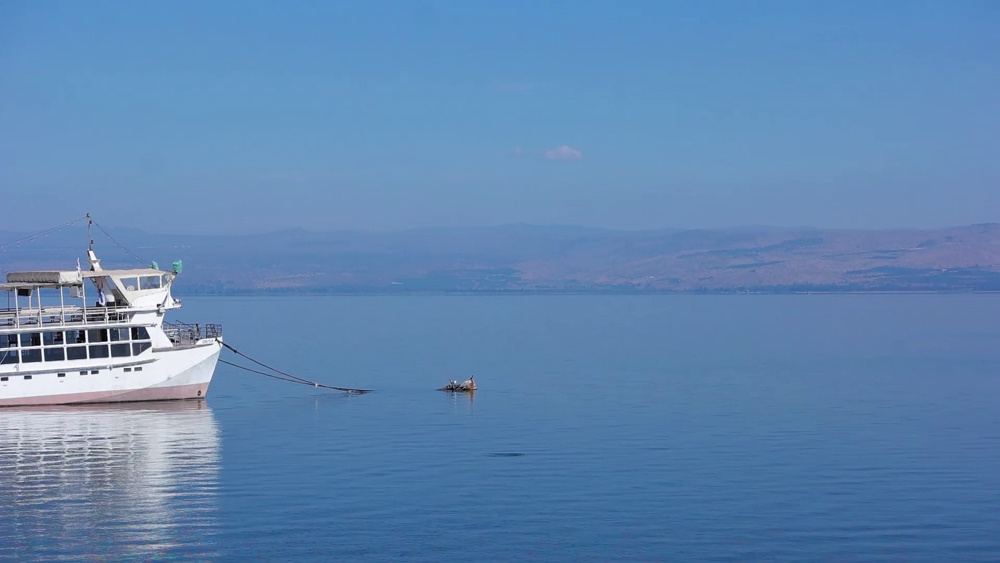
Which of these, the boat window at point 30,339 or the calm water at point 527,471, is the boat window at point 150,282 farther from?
the calm water at point 527,471

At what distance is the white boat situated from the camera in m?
70.9

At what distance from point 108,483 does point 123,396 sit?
26198 mm

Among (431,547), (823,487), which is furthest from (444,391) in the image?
(431,547)

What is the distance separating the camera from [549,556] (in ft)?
118

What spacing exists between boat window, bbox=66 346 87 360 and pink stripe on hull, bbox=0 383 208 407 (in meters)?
2.39

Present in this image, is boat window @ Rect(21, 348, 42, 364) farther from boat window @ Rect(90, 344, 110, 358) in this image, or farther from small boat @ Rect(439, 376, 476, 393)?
small boat @ Rect(439, 376, 476, 393)

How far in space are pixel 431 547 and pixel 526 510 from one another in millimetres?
6071

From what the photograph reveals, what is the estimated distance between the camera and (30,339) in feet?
234

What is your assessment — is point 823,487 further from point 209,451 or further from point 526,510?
point 209,451

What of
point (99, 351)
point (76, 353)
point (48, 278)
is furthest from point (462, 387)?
point (48, 278)

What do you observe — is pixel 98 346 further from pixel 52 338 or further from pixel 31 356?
pixel 31 356

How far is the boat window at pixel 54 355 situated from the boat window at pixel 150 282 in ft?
22.8

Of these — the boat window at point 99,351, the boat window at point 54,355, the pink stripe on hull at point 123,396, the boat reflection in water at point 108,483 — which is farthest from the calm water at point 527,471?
the boat window at point 99,351

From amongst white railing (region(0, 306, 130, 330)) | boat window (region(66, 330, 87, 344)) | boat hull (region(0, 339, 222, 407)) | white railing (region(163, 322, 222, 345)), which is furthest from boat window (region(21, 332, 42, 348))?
white railing (region(163, 322, 222, 345))
